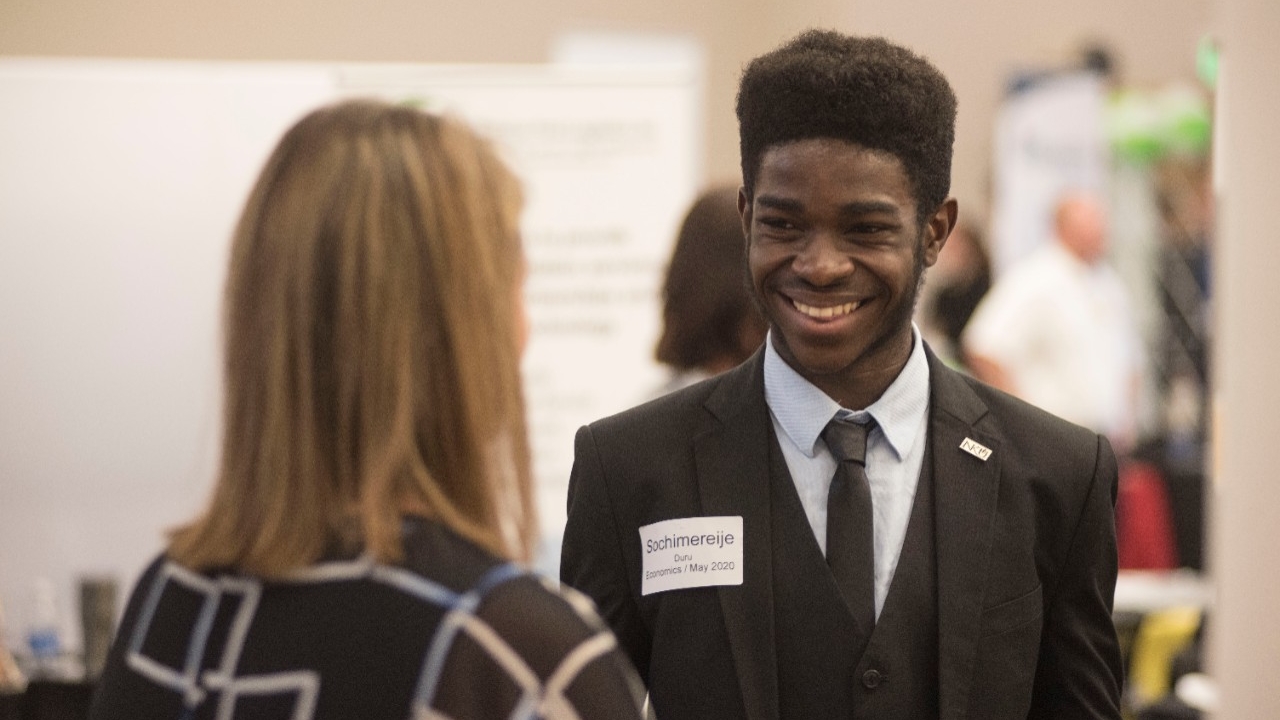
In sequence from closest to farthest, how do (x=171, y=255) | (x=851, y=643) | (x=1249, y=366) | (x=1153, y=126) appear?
(x=851, y=643) < (x=1249, y=366) < (x=171, y=255) < (x=1153, y=126)

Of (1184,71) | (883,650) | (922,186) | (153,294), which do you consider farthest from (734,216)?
→ (1184,71)

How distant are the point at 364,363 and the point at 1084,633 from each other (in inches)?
35.7

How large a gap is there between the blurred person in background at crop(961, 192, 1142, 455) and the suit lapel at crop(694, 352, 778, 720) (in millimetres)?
5001

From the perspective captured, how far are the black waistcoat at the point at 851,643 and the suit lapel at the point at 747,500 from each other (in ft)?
0.06

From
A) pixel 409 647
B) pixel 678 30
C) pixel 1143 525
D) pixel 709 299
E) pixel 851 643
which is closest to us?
pixel 409 647

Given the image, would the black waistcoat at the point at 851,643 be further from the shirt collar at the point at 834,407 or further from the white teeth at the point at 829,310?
the white teeth at the point at 829,310

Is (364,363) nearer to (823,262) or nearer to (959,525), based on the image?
(823,262)

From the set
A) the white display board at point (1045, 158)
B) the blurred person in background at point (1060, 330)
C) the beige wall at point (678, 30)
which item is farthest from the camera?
the white display board at point (1045, 158)

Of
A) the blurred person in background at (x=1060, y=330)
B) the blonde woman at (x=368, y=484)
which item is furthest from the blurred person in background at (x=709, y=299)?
the blurred person in background at (x=1060, y=330)

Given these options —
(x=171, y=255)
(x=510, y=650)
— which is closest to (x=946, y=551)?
(x=510, y=650)

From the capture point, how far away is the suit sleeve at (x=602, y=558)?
163cm

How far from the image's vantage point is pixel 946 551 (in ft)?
5.11

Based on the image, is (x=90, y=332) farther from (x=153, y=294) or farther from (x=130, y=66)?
(x=130, y=66)

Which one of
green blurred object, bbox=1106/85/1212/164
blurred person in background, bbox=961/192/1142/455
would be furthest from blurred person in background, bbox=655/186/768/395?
green blurred object, bbox=1106/85/1212/164
